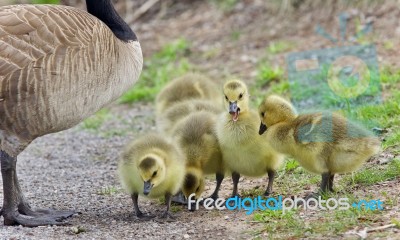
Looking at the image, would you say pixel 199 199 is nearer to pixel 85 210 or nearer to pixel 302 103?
pixel 85 210

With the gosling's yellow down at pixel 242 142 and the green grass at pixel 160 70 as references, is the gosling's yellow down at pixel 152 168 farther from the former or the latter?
the green grass at pixel 160 70

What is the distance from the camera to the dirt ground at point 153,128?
19.7 feet

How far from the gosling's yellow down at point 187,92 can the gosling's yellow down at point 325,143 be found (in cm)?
241

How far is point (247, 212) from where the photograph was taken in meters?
6.14

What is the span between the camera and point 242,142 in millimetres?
6473

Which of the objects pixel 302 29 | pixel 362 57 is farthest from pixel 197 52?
pixel 362 57

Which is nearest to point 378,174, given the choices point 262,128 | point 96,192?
point 262,128

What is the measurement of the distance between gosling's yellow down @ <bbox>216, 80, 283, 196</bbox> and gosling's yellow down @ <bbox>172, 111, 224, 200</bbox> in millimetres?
120

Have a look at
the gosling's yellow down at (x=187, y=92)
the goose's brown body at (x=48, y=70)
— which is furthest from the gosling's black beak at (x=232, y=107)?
the gosling's yellow down at (x=187, y=92)

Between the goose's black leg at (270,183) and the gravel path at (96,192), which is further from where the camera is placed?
the goose's black leg at (270,183)

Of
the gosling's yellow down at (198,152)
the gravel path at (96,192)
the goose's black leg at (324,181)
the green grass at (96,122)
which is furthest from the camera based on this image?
the green grass at (96,122)

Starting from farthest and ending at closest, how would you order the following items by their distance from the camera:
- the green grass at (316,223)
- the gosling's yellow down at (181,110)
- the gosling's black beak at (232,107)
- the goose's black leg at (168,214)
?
the gosling's yellow down at (181,110) < the gosling's black beak at (232,107) < the goose's black leg at (168,214) < the green grass at (316,223)

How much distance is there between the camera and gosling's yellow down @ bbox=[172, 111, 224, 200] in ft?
21.5

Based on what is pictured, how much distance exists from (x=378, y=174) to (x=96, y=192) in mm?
2625
